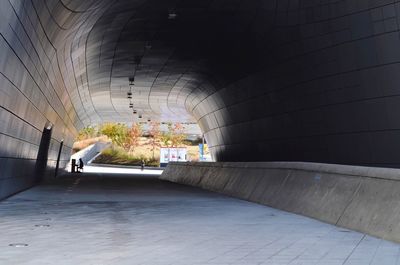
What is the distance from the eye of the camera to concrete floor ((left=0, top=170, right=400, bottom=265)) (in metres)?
6.29

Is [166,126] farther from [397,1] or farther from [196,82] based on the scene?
[397,1]

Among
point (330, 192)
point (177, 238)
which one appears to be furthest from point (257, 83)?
point (177, 238)

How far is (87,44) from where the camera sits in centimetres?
1972

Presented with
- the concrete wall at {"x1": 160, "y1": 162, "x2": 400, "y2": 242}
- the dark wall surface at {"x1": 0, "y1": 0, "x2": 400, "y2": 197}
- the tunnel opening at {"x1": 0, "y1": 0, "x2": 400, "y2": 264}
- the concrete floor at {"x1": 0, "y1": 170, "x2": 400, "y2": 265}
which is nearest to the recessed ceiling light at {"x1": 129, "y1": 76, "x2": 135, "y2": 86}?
the tunnel opening at {"x1": 0, "y1": 0, "x2": 400, "y2": 264}

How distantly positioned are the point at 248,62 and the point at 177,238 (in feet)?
45.2

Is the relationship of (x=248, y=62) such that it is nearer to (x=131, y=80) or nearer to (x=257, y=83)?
(x=257, y=83)

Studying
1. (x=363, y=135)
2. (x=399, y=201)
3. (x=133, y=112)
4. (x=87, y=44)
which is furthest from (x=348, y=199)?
(x=133, y=112)

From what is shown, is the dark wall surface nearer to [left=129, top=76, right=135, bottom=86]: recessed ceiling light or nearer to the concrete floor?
[left=129, top=76, right=135, bottom=86]: recessed ceiling light

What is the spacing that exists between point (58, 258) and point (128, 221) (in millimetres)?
3962

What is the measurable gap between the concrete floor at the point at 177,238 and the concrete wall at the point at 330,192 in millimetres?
362

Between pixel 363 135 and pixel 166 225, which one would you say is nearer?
pixel 166 225

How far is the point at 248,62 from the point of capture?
2056 cm

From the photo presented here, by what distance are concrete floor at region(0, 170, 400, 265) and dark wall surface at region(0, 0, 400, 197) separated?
357 centimetres

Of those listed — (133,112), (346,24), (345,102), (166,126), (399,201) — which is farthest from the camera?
(166,126)
